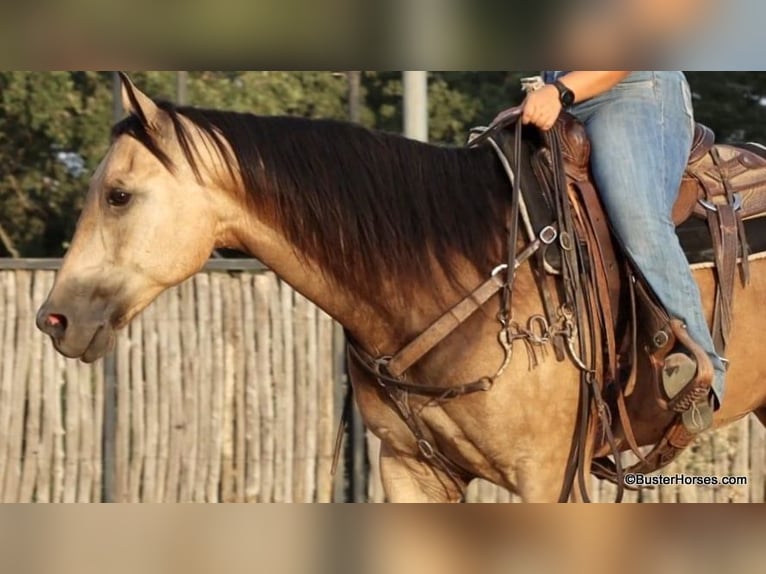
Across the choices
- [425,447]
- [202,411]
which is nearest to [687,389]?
[425,447]

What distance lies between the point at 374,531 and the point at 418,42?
181 cm

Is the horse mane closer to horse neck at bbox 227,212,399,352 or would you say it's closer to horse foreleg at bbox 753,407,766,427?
horse neck at bbox 227,212,399,352

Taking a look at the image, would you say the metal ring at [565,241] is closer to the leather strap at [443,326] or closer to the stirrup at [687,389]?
the leather strap at [443,326]

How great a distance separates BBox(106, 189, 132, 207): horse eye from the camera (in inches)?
129

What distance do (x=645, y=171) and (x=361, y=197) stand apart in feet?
3.02

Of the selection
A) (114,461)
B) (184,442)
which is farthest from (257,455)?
(114,461)

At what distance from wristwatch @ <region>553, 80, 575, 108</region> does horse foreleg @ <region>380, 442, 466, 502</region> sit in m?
1.28

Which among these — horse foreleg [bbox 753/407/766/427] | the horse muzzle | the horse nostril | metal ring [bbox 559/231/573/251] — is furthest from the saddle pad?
the horse nostril

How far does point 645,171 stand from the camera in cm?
354

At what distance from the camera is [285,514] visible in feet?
13.1

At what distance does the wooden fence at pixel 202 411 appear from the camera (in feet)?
21.3

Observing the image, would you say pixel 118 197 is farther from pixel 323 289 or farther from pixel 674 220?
pixel 674 220

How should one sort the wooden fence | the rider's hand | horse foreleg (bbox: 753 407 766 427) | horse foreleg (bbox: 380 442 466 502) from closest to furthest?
the rider's hand, horse foreleg (bbox: 380 442 466 502), horse foreleg (bbox: 753 407 766 427), the wooden fence

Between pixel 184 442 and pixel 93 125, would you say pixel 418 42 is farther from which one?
pixel 93 125
